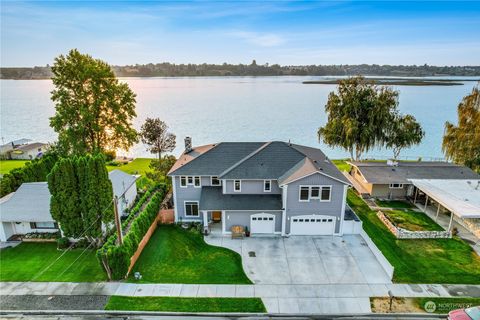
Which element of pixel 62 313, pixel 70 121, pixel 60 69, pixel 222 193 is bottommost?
pixel 62 313

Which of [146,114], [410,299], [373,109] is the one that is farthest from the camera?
[146,114]

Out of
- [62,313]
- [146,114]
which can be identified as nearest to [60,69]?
[62,313]

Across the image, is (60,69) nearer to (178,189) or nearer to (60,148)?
(60,148)

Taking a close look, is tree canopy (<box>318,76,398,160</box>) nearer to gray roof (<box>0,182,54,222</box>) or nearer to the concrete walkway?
the concrete walkway

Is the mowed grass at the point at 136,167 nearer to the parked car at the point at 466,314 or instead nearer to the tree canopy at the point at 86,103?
the tree canopy at the point at 86,103

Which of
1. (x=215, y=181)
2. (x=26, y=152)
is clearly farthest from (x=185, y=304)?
(x=26, y=152)

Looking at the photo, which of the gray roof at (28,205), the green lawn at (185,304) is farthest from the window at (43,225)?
the green lawn at (185,304)

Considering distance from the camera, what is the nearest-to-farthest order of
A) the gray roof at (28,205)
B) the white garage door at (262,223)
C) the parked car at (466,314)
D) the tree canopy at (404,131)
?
1. the parked car at (466,314)
2. the gray roof at (28,205)
3. the white garage door at (262,223)
4. the tree canopy at (404,131)

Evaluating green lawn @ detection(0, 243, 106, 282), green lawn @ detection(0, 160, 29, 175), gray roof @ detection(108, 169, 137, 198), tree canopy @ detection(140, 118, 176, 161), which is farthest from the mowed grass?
green lawn @ detection(0, 243, 106, 282)
